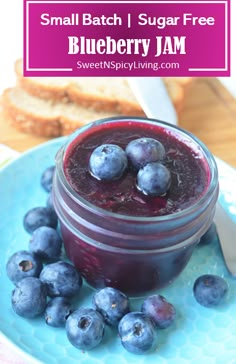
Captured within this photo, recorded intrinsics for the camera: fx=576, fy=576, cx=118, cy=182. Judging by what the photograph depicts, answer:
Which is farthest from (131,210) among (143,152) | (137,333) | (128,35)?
(128,35)

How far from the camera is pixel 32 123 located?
1828 mm

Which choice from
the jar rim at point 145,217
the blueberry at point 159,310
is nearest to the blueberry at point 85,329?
the blueberry at point 159,310

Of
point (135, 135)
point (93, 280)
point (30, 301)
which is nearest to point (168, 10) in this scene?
point (135, 135)

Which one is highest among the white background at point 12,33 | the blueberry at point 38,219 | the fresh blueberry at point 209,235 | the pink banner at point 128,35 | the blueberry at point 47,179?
the white background at point 12,33

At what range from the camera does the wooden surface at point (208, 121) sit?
1.81 meters

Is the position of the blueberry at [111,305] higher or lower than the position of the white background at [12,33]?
lower

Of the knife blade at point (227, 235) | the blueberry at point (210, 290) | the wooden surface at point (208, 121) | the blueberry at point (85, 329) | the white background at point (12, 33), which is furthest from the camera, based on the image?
the white background at point (12, 33)

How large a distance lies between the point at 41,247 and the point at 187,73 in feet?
2.45

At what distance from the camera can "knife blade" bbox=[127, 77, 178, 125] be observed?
1.71 meters

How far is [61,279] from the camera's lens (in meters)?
1.21

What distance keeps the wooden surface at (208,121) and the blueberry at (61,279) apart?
2.12ft

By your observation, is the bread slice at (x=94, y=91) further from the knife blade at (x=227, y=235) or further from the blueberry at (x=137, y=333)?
the blueberry at (x=137, y=333)

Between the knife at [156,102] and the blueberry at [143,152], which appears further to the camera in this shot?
the knife at [156,102]

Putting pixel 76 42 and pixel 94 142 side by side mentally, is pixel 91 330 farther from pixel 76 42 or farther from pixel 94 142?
pixel 76 42
